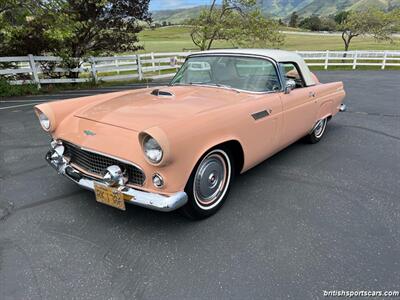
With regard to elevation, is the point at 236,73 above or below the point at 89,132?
above

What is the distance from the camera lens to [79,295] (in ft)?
6.46

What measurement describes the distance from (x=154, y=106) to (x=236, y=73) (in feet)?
4.12

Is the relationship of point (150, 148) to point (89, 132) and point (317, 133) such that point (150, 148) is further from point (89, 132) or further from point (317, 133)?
point (317, 133)

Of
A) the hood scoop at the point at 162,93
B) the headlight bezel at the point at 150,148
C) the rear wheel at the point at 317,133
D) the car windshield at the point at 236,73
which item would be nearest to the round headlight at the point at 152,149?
the headlight bezel at the point at 150,148

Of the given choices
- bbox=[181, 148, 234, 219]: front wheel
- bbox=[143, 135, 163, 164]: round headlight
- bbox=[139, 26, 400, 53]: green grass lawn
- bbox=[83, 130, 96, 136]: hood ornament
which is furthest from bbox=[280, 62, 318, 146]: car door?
bbox=[139, 26, 400, 53]: green grass lawn

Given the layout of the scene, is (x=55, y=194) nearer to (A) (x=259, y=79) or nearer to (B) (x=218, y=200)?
(B) (x=218, y=200)

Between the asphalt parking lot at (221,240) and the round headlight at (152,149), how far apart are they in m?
0.78

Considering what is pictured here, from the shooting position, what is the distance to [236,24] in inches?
583

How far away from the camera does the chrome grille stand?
243 centimetres

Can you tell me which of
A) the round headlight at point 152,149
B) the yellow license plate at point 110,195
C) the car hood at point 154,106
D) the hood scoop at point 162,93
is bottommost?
the yellow license plate at point 110,195

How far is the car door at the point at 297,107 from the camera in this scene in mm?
3545

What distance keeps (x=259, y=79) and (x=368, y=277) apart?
2303mm

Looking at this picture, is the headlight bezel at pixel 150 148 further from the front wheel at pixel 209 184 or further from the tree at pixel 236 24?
the tree at pixel 236 24

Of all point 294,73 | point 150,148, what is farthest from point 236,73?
point 150,148
